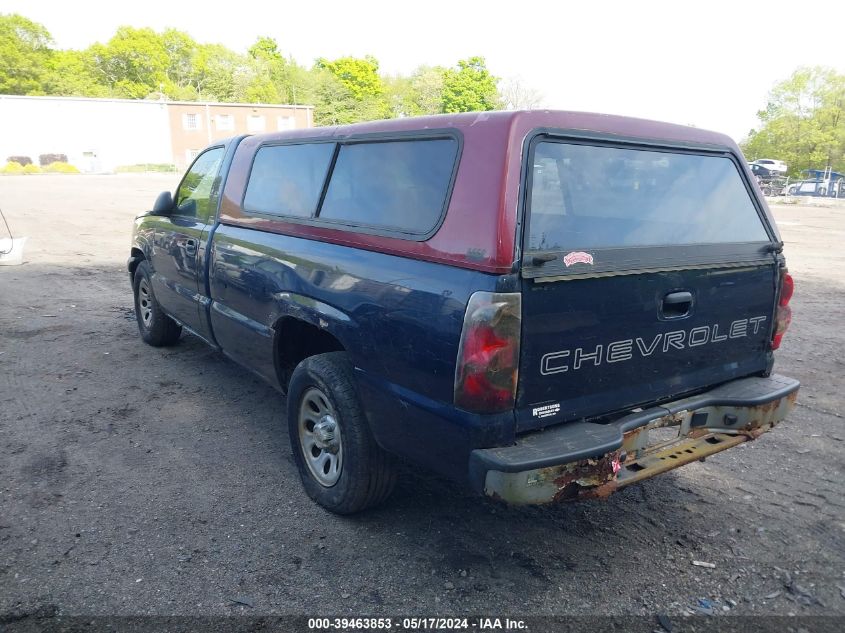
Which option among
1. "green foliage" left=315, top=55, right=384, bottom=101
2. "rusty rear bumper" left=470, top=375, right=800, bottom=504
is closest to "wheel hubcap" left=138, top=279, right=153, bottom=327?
"rusty rear bumper" left=470, top=375, right=800, bottom=504

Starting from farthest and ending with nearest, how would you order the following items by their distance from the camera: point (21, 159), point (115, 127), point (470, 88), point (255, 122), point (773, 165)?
point (470, 88)
point (255, 122)
point (115, 127)
point (21, 159)
point (773, 165)

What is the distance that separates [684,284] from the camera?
284 centimetres

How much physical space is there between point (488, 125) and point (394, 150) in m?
0.66

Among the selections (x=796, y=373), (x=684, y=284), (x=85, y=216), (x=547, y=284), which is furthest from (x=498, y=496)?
(x=85, y=216)

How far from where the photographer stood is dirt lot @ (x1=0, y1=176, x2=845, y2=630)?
2.66 metres

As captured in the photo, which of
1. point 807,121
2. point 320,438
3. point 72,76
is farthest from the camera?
point 72,76

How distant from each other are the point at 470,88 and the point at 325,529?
8477 cm

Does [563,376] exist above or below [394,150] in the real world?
below

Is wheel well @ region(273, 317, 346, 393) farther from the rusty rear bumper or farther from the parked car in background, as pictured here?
the parked car in background

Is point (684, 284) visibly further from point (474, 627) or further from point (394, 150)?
point (474, 627)

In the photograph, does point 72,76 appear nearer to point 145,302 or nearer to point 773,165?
point 773,165

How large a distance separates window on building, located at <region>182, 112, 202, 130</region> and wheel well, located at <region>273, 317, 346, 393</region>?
63.4 m

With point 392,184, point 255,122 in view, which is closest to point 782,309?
point 392,184

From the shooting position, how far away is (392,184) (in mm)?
3016
